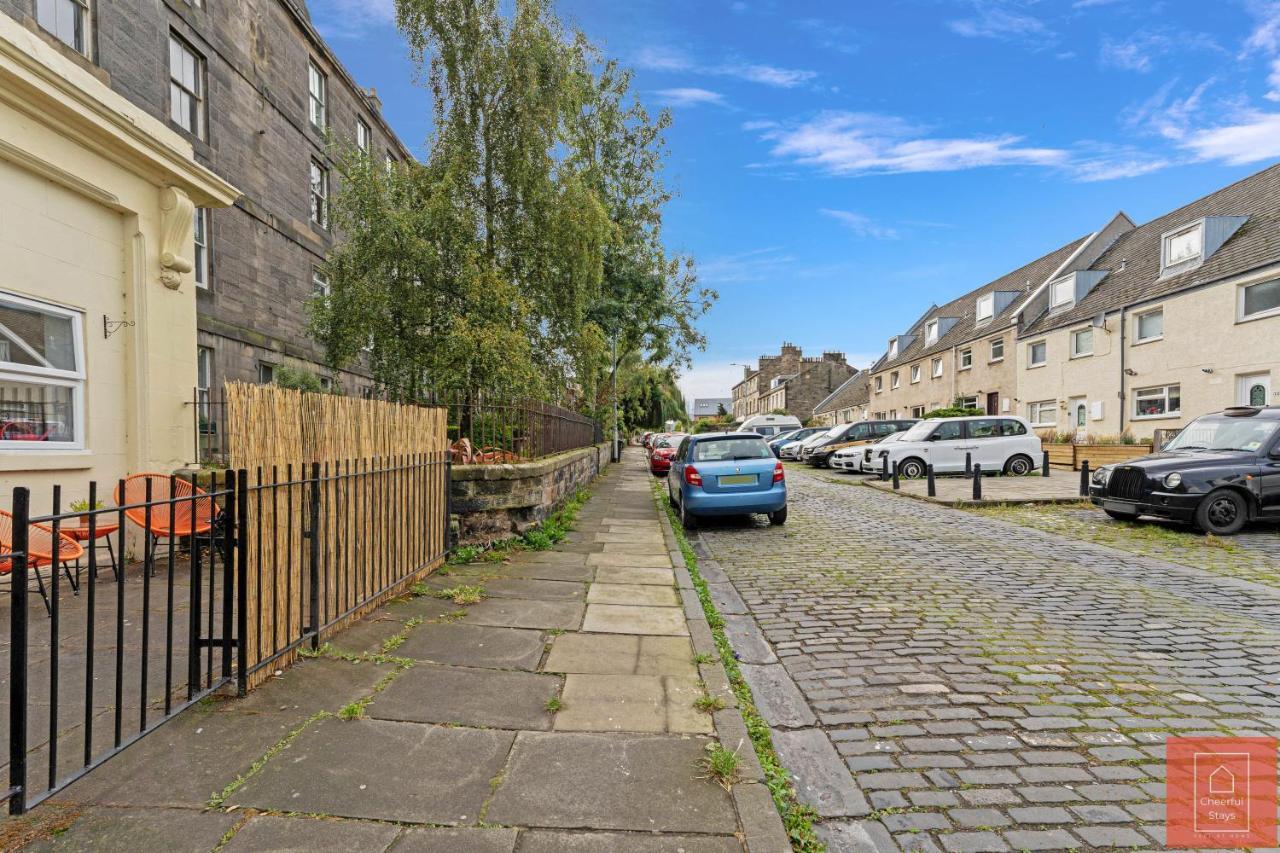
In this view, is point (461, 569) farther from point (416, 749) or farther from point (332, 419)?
point (416, 749)

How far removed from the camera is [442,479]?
6758mm

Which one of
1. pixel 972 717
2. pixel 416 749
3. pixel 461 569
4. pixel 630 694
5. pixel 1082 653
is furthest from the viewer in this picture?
pixel 461 569

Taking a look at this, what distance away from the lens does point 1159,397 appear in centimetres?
2036

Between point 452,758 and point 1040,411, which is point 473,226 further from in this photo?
point 1040,411

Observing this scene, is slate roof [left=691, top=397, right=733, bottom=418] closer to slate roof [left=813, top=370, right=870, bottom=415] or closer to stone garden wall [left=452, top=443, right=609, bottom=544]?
slate roof [left=813, top=370, right=870, bottom=415]

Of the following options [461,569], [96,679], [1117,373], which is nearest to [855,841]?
[96,679]

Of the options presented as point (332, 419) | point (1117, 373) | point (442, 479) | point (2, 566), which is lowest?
point (2, 566)

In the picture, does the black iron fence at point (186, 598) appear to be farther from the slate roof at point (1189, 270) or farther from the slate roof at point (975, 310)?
the slate roof at point (975, 310)

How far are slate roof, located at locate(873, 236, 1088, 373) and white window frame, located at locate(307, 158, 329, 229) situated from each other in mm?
28349

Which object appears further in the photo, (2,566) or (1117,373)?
(1117,373)

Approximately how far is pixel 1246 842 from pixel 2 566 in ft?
23.9

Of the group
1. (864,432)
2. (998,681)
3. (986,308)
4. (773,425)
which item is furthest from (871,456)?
(986,308)

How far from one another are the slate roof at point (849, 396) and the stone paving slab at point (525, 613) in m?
44.8

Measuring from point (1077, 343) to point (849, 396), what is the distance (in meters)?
27.0
